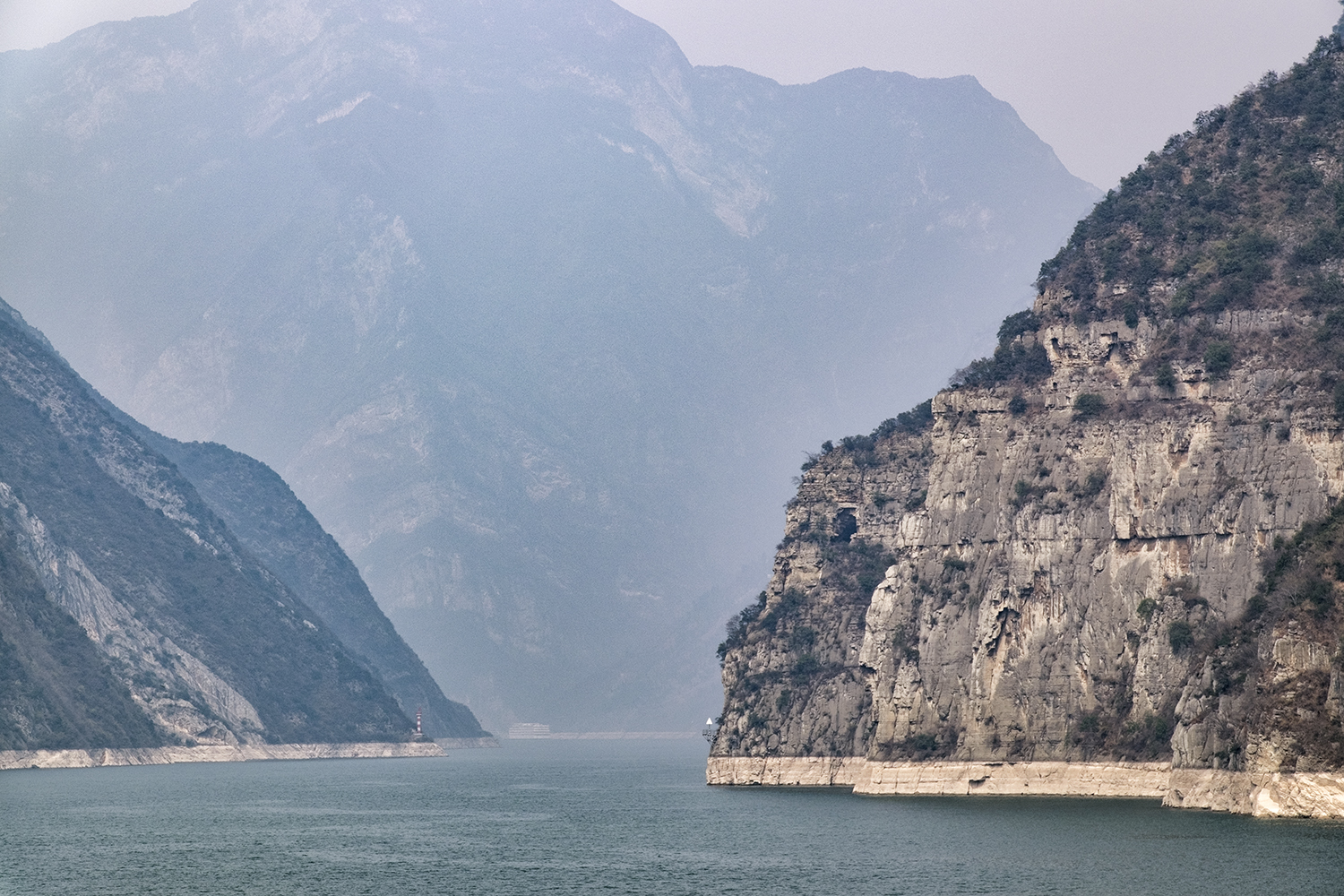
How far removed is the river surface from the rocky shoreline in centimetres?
127

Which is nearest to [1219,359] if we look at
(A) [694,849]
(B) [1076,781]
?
(B) [1076,781]

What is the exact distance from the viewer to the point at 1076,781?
132750mm

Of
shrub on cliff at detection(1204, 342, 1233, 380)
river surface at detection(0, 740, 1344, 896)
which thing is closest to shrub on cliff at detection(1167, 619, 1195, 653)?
river surface at detection(0, 740, 1344, 896)

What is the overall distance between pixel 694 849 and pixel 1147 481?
4015 centimetres

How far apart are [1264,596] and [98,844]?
229ft

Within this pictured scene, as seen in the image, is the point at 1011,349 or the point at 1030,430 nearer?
the point at 1030,430

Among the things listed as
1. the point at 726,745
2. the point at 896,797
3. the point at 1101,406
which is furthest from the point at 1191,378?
the point at 726,745

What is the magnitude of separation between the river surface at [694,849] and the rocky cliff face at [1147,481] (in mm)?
6607

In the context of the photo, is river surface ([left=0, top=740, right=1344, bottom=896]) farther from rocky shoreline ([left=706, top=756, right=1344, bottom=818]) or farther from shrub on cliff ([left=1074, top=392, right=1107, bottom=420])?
shrub on cliff ([left=1074, top=392, right=1107, bottom=420])

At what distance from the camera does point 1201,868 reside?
9112cm

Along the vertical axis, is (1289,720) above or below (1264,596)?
below

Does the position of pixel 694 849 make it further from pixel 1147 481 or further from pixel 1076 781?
pixel 1147 481

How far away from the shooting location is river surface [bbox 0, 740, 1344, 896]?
9362 centimetres

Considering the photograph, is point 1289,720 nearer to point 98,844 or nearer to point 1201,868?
point 1201,868
